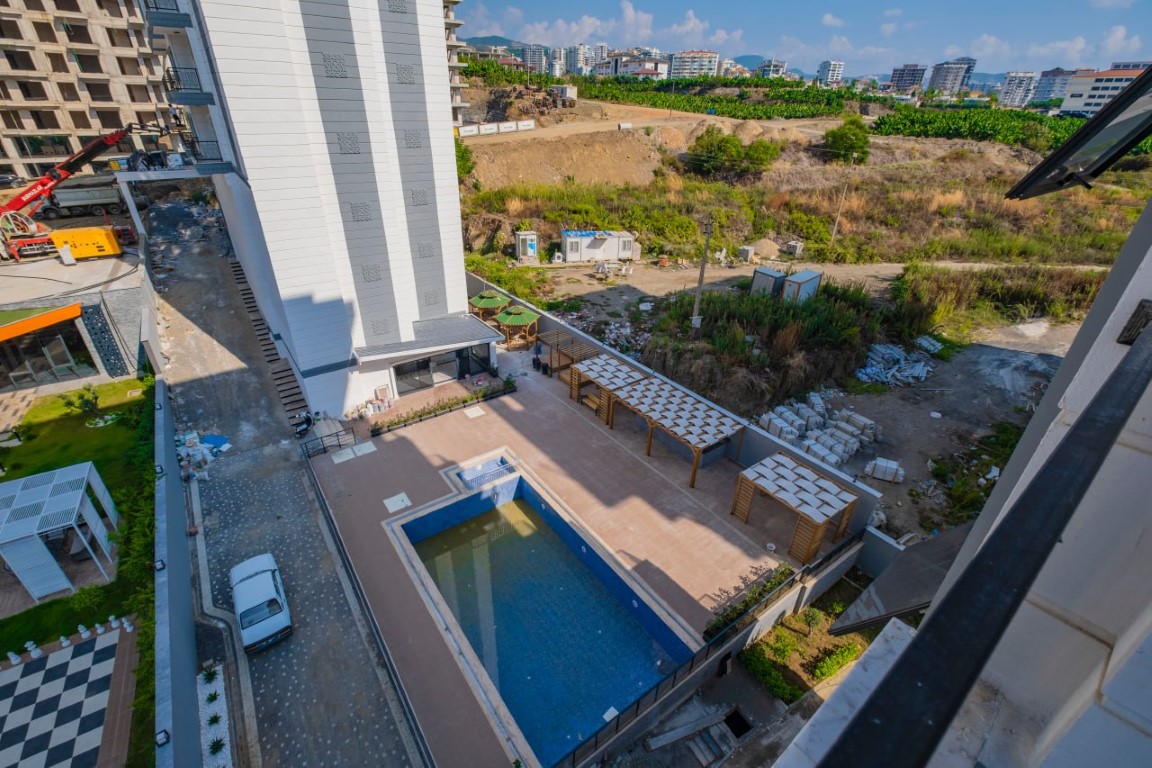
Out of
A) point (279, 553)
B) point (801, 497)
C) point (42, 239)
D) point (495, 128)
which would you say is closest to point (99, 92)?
point (42, 239)

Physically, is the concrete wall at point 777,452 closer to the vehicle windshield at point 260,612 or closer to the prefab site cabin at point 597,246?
the vehicle windshield at point 260,612

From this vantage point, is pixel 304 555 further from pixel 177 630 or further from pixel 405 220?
pixel 405 220

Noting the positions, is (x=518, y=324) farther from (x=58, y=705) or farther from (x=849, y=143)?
(x=849, y=143)

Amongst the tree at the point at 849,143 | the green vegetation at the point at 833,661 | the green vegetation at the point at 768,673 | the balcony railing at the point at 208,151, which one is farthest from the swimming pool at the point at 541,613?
the tree at the point at 849,143

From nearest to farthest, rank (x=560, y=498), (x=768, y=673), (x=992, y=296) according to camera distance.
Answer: (x=768, y=673), (x=560, y=498), (x=992, y=296)

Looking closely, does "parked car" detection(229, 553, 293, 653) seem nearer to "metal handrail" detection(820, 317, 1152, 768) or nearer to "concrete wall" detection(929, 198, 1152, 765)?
"concrete wall" detection(929, 198, 1152, 765)

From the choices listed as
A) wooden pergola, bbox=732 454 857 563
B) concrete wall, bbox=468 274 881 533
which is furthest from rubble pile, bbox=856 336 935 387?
wooden pergola, bbox=732 454 857 563

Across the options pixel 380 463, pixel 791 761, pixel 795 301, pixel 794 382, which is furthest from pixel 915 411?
pixel 791 761
